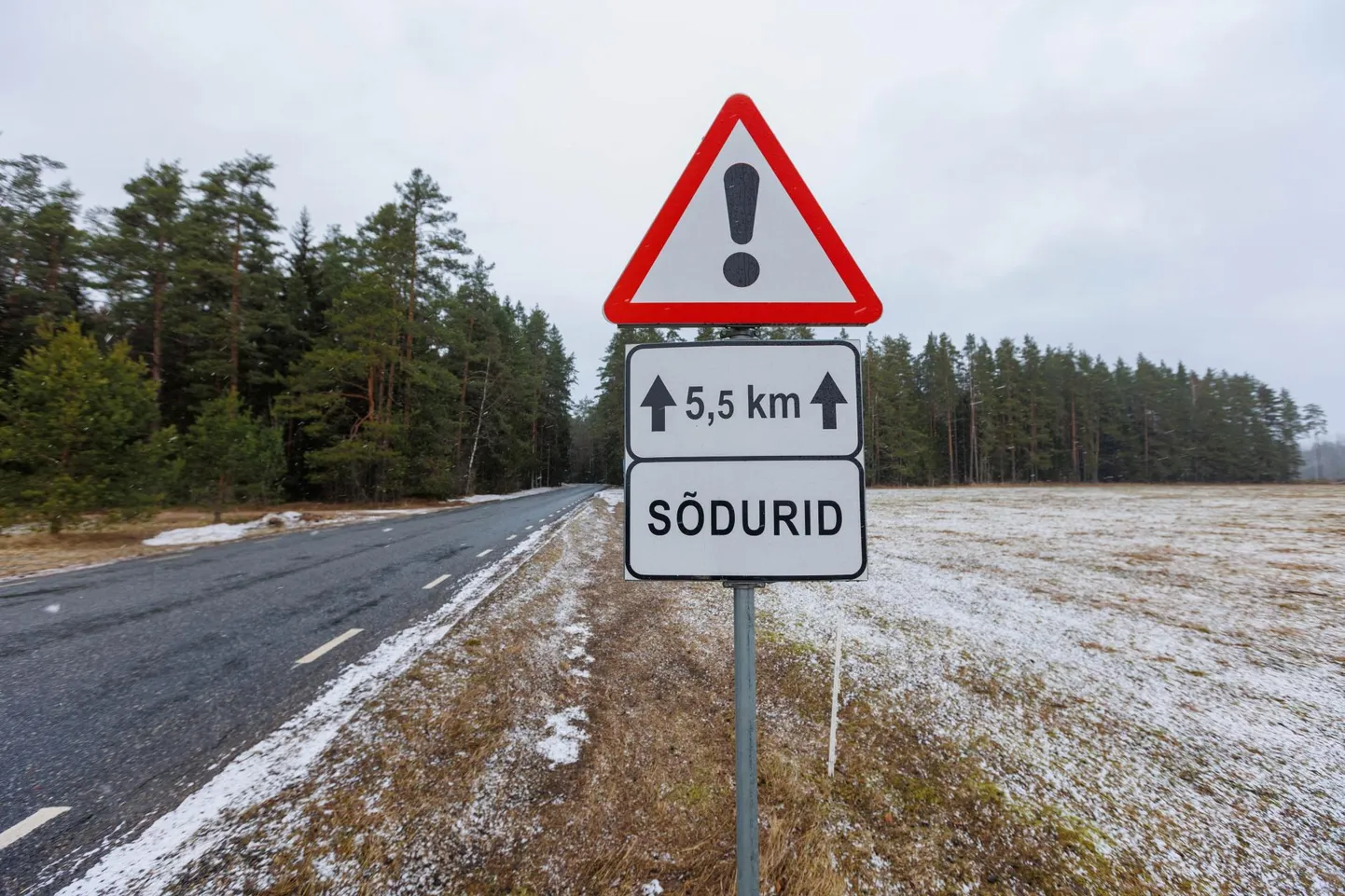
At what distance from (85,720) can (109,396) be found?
15196 millimetres

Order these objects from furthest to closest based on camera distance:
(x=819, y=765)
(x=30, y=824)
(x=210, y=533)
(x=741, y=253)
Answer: (x=210, y=533) → (x=819, y=765) → (x=30, y=824) → (x=741, y=253)

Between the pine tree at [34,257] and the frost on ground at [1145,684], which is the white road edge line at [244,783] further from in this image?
the pine tree at [34,257]

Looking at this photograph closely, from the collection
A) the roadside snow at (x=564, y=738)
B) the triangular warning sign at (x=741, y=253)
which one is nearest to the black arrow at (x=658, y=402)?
the triangular warning sign at (x=741, y=253)

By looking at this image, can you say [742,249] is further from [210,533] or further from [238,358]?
[238,358]

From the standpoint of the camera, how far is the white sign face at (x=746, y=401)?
1415 millimetres

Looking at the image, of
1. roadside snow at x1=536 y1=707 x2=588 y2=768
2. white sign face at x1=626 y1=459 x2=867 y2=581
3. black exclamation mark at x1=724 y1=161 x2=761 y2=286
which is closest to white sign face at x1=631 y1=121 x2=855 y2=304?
black exclamation mark at x1=724 y1=161 x2=761 y2=286

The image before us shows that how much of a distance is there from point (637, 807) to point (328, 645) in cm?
376

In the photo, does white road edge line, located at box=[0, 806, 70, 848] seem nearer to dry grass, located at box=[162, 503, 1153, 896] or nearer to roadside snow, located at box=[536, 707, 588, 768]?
dry grass, located at box=[162, 503, 1153, 896]

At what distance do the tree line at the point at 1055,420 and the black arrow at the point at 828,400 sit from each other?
165 ft

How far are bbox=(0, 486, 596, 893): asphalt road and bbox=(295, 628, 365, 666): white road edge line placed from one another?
0.06m

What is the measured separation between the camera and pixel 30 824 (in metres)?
2.30

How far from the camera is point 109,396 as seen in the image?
13047 mm

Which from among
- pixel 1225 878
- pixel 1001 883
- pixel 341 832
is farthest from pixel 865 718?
pixel 341 832

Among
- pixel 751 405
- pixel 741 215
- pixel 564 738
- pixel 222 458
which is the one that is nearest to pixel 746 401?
pixel 751 405
